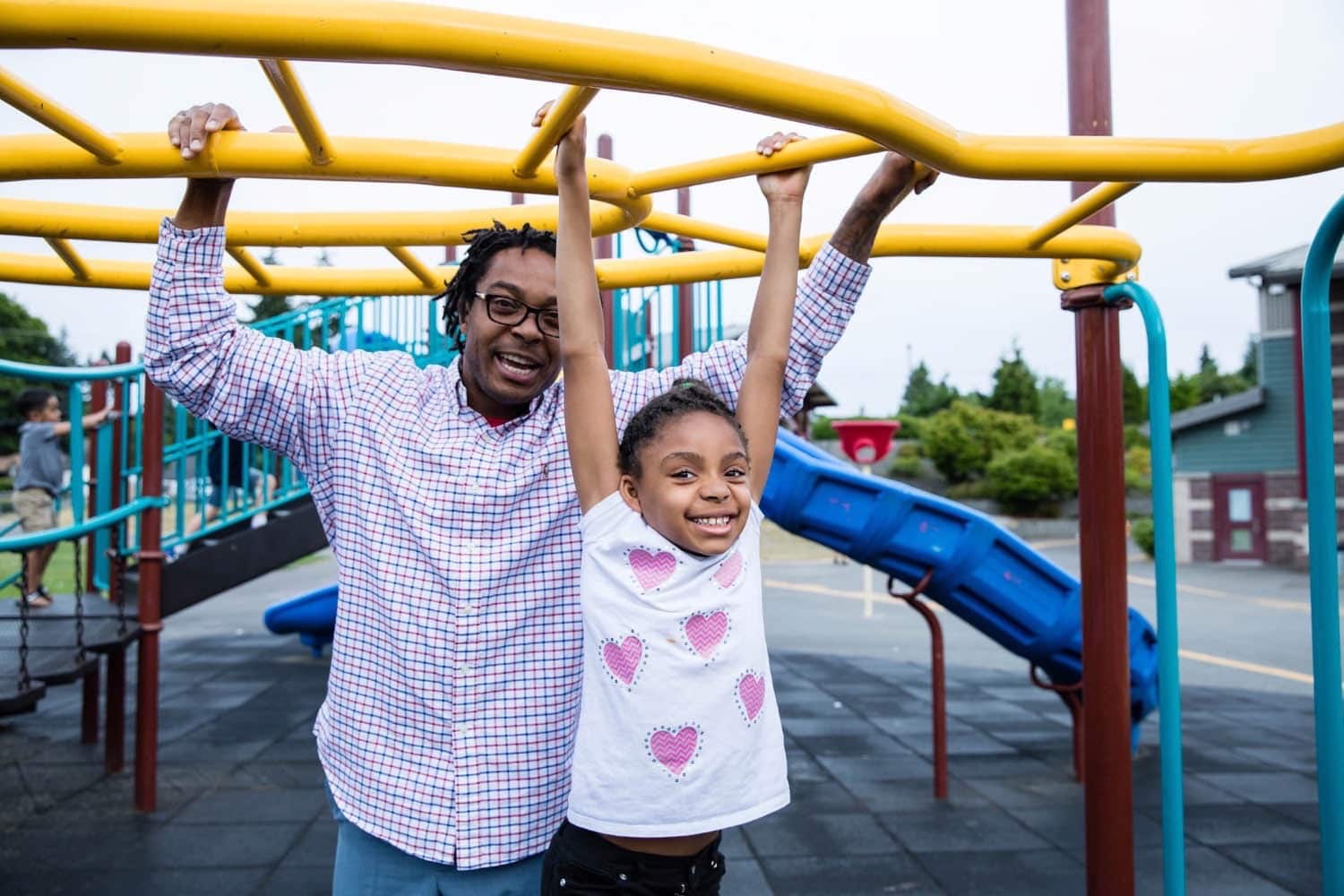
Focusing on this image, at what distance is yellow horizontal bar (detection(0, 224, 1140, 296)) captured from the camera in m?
1.74

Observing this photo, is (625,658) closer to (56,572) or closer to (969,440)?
(56,572)

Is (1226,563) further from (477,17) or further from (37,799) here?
(477,17)

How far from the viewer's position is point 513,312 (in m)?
1.34

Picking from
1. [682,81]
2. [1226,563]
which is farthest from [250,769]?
[1226,563]

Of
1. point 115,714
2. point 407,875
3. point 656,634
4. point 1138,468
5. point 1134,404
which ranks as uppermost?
point 1134,404

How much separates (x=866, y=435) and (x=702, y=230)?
6.89 m

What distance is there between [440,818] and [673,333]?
4.22m

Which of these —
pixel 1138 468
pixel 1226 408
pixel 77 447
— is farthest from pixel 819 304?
pixel 1138 468

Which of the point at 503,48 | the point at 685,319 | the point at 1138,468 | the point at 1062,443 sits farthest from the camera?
the point at 1062,443

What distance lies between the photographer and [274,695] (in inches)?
219

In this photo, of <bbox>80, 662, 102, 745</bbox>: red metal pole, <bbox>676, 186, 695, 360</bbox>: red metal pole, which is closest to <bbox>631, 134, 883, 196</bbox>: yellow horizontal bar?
<bbox>676, 186, 695, 360</bbox>: red metal pole

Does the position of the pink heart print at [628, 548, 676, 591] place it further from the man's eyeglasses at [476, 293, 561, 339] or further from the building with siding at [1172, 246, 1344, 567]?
the building with siding at [1172, 246, 1344, 567]

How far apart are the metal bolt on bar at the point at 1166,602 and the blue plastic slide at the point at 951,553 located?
2.38 metres

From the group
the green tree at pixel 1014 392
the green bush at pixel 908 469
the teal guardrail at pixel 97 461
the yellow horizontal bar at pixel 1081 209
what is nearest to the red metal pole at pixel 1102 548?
the yellow horizontal bar at pixel 1081 209
